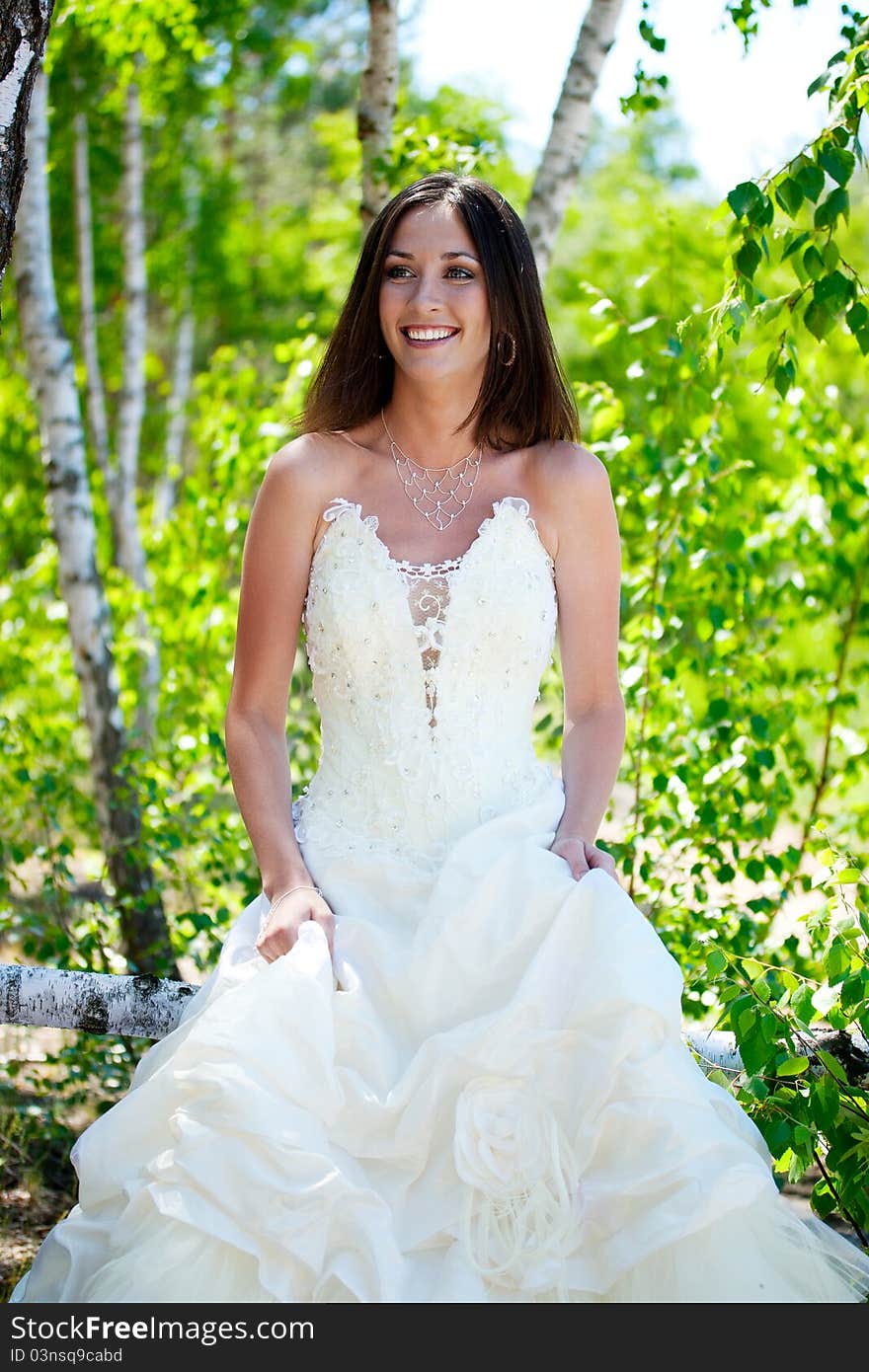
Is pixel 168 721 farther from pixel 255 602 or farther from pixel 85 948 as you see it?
pixel 255 602

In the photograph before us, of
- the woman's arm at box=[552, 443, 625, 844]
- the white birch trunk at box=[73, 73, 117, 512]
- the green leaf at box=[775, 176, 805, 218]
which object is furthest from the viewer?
the white birch trunk at box=[73, 73, 117, 512]

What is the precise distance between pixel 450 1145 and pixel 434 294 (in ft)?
5.71

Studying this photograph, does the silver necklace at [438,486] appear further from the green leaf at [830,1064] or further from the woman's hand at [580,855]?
the green leaf at [830,1064]

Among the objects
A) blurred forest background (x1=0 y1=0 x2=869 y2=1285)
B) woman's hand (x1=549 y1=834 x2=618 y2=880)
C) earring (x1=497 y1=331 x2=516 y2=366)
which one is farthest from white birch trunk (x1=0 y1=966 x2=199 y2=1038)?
earring (x1=497 y1=331 x2=516 y2=366)

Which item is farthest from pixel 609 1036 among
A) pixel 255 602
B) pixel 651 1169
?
pixel 255 602

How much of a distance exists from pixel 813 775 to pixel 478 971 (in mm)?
2807

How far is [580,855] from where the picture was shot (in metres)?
2.72

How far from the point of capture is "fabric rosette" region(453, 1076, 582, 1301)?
2113mm

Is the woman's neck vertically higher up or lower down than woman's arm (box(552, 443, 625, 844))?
higher up

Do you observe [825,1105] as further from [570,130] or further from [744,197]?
[570,130]

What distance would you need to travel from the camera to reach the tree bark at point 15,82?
259 centimetres

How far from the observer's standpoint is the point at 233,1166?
83.1 inches

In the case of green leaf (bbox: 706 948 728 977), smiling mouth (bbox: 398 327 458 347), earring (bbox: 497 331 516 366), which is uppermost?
smiling mouth (bbox: 398 327 458 347)

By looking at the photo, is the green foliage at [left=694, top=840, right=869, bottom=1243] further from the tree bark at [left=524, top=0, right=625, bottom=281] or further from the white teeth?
the tree bark at [left=524, top=0, right=625, bottom=281]
